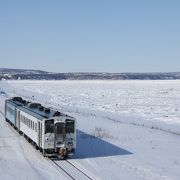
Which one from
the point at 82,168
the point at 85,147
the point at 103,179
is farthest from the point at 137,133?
the point at 103,179

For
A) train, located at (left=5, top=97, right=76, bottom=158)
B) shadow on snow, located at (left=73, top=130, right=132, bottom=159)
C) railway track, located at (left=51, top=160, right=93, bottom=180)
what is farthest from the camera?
shadow on snow, located at (left=73, top=130, right=132, bottom=159)

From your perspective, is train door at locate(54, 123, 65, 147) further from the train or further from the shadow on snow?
the shadow on snow

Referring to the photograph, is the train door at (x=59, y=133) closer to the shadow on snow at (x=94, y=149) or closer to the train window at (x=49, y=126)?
the train window at (x=49, y=126)

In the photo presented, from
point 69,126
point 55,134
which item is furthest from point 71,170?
point 69,126

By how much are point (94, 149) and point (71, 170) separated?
6.53 m

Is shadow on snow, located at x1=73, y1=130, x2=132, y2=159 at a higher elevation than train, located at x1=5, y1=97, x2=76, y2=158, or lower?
lower

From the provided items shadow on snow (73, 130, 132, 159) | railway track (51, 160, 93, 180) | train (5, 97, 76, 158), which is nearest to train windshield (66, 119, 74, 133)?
train (5, 97, 76, 158)

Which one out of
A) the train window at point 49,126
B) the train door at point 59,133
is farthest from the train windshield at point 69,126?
the train window at point 49,126

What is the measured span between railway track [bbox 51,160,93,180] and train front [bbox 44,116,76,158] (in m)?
0.80

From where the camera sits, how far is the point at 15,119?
35469 millimetres

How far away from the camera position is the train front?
23.6 metres

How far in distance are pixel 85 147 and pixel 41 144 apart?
14.0ft

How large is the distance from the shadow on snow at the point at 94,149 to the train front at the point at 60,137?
82 cm

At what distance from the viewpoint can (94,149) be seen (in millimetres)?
26719
